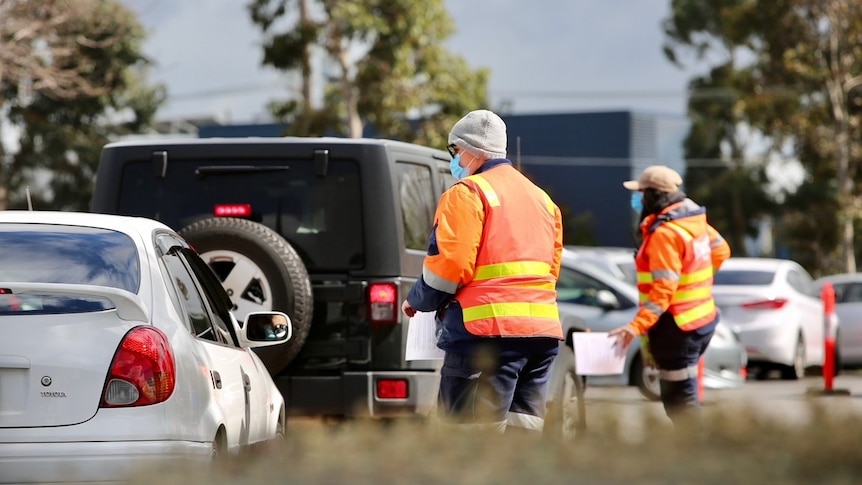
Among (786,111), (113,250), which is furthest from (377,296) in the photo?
(786,111)

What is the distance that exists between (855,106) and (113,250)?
110 ft

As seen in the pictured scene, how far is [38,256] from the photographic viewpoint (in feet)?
19.1

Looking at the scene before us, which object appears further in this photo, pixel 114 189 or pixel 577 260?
pixel 577 260

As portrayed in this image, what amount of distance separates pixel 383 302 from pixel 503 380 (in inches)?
98.7

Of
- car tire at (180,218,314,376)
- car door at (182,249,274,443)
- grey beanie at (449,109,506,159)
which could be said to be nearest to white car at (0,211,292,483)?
car door at (182,249,274,443)

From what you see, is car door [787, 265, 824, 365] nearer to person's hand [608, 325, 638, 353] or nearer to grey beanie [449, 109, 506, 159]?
person's hand [608, 325, 638, 353]

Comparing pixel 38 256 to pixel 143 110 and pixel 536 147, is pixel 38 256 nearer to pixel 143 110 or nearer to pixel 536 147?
pixel 143 110

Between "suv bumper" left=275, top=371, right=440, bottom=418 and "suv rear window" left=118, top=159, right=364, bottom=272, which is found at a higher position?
"suv rear window" left=118, top=159, right=364, bottom=272

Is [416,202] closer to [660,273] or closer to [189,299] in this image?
[660,273]

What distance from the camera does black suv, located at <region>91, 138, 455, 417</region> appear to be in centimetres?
870

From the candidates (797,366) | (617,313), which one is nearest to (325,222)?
(617,313)

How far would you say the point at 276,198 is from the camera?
8.91m

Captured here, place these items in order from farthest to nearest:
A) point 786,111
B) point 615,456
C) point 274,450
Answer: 1. point 786,111
2. point 274,450
3. point 615,456

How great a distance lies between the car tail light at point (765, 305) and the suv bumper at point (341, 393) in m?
10.5
